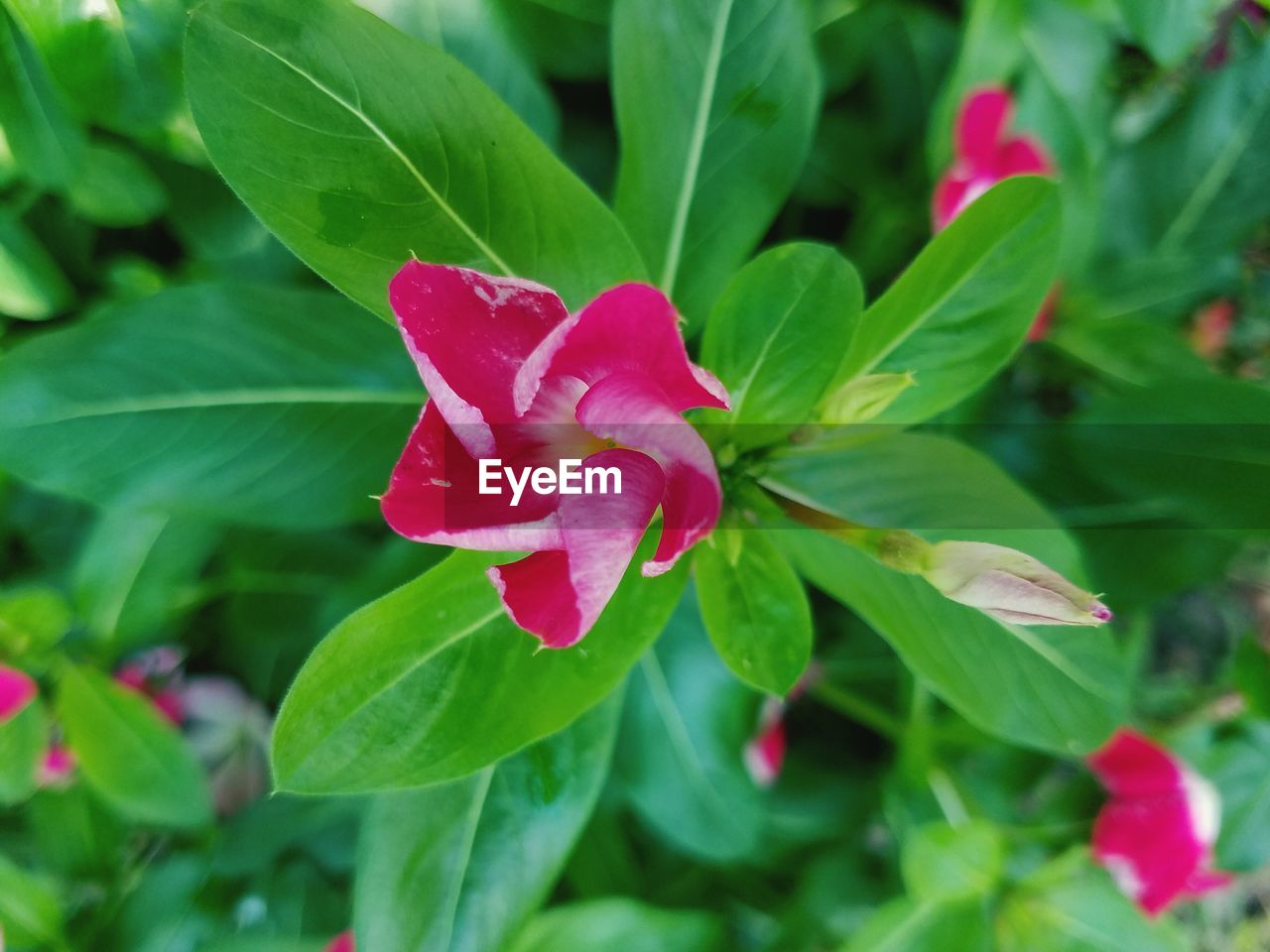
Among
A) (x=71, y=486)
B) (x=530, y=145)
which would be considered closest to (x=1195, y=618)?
(x=530, y=145)

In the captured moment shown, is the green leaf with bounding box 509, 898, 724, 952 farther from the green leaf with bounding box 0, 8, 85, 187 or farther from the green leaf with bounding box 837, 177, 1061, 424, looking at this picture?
the green leaf with bounding box 0, 8, 85, 187

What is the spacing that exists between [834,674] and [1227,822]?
516 millimetres

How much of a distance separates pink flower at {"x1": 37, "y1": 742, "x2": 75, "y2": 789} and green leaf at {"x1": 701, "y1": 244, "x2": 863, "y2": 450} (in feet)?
2.70

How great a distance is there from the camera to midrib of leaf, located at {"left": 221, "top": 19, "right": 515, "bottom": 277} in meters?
0.50

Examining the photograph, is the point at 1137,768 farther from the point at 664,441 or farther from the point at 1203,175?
the point at 664,441

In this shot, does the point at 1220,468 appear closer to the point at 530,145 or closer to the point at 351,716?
the point at 530,145

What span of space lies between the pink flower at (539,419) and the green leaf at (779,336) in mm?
173

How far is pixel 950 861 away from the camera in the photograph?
896 millimetres

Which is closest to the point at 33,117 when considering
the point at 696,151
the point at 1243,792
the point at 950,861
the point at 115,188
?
the point at 115,188

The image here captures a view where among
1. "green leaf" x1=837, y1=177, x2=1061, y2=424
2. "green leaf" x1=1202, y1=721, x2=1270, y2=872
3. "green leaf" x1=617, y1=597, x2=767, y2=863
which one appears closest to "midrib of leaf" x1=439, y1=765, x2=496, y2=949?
"green leaf" x1=617, y1=597, x2=767, y2=863

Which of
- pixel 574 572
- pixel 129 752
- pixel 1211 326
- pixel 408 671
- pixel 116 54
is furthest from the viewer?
pixel 1211 326

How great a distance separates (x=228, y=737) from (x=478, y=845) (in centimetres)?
57

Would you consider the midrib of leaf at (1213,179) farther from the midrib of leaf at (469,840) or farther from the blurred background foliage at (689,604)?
the midrib of leaf at (469,840)

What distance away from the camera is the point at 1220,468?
0.89 m
